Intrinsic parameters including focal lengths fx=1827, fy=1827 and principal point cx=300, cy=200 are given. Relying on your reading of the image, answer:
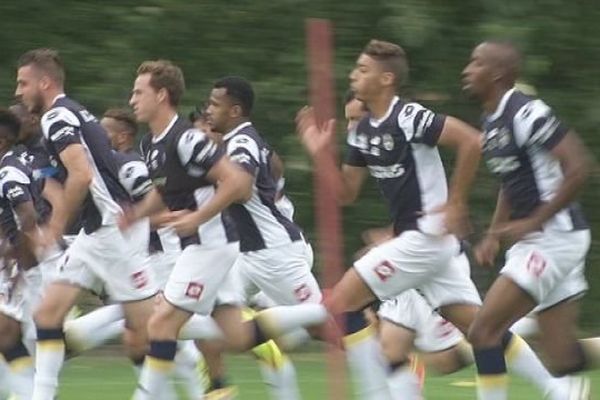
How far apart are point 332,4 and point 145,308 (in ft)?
18.9

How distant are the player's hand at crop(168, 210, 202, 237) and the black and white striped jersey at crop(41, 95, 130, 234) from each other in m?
0.73

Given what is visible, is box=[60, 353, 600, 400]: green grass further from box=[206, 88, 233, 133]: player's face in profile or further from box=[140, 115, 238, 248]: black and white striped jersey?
box=[140, 115, 238, 248]: black and white striped jersey

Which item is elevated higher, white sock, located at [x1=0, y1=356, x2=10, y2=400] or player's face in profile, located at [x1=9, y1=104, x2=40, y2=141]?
player's face in profile, located at [x1=9, y1=104, x2=40, y2=141]

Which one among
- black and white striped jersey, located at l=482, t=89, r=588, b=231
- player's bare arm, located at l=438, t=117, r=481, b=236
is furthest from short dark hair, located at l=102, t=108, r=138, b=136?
black and white striped jersey, located at l=482, t=89, r=588, b=231

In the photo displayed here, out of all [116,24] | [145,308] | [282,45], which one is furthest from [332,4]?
[145,308]

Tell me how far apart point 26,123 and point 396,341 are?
2.31 meters

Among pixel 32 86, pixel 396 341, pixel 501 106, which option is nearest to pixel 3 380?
pixel 32 86

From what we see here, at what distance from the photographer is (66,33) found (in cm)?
1531

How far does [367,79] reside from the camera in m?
9.31

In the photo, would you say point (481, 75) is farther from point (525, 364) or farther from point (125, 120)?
point (125, 120)

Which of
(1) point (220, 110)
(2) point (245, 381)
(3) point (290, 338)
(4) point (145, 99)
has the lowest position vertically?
(2) point (245, 381)

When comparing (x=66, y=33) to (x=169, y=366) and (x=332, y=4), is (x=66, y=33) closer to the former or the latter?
(x=332, y=4)

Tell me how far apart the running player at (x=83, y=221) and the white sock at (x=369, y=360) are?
1.19 m

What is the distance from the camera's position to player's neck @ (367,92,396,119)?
922 centimetres
